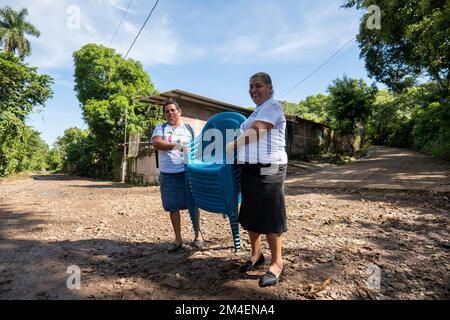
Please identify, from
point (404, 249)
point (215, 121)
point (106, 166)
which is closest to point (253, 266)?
point (215, 121)

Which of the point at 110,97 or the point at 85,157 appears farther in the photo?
the point at 85,157

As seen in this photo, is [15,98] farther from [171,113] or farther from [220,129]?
[220,129]

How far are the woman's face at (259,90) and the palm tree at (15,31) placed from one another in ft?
89.8

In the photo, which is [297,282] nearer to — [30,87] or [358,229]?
[358,229]

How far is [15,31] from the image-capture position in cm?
2280

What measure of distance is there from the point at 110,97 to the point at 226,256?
1941cm

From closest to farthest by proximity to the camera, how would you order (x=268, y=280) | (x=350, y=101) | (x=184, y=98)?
(x=268, y=280) < (x=184, y=98) < (x=350, y=101)

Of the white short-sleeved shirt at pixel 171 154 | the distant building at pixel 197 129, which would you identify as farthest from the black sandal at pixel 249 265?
the distant building at pixel 197 129

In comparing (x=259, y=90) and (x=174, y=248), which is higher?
(x=259, y=90)

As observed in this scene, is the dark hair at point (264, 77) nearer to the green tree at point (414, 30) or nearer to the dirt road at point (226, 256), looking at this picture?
the dirt road at point (226, 256)

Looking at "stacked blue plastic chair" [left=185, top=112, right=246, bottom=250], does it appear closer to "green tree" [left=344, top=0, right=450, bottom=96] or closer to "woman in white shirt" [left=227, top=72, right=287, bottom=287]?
"woman in white shirt" [left=227, top=72, right=287, bottom=287]

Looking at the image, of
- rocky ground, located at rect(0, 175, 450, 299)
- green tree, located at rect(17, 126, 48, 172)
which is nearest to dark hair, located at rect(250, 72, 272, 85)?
rocky ground, located at rect(0, 175, 450, 299)

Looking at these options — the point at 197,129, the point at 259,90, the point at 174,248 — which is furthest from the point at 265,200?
the point at 197,129

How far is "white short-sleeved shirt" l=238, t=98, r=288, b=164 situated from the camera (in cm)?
225
